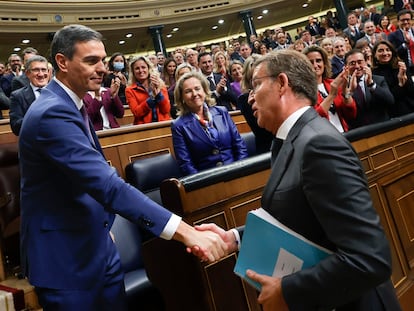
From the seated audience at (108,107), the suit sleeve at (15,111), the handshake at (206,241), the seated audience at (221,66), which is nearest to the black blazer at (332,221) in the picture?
the handshake at (206,241)

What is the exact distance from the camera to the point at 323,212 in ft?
1.80

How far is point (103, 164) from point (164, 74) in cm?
230

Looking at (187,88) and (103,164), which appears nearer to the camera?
(103,164)

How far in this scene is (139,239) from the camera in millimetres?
1442

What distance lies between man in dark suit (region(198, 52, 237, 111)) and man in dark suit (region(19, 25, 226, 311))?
6.33 ft

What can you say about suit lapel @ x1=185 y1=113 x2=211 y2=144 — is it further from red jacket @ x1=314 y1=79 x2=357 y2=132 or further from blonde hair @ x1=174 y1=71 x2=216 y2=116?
red jacket @ x1=314 y1=79 x2=357 y2=132

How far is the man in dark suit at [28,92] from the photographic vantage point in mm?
1957

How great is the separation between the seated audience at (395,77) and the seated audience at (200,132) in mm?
952

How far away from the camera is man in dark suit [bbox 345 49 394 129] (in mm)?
1834

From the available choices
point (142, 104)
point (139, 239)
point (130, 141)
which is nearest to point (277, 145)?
point (139, 239)

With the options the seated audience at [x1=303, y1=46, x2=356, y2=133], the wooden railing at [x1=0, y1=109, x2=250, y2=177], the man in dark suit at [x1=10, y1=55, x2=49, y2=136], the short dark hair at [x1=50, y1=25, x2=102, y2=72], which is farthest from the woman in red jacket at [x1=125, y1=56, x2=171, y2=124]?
the short dark hair at [x1=50, y1=25, x2=102, y2=72]

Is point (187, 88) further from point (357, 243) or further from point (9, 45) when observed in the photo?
point (9, 45)

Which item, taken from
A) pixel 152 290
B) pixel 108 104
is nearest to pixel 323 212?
pixel 152 290

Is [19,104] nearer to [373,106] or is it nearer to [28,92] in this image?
[28,92]
